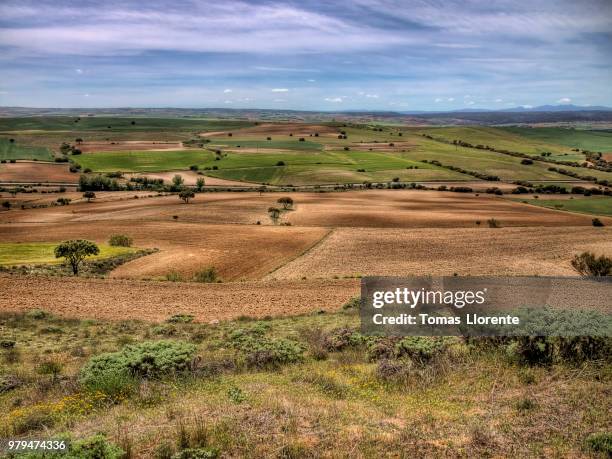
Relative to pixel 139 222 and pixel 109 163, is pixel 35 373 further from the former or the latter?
pixel 109 163

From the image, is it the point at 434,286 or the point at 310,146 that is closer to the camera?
the point at 434,286

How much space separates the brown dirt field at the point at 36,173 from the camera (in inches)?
4294

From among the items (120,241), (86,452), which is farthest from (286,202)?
(86,452)

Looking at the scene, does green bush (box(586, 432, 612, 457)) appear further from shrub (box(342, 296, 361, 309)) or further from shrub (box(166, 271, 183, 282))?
shrub (box(166, 271, 183, 282))

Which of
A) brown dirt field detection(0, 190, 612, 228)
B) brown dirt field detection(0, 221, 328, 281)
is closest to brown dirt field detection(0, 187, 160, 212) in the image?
brown dirt field detection(0, 190, 612, 228)

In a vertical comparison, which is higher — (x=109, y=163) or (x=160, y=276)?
(x=109, y=163)

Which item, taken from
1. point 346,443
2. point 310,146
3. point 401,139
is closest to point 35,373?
point 346,443

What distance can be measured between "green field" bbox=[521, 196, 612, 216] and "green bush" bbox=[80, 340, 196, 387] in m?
79.1

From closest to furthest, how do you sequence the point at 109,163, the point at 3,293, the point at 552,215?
the point at 3,293 < the point at 552,215 < the point at 109,163

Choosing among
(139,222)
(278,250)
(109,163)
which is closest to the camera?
(278,250)

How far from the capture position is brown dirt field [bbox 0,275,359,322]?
78.4 feet

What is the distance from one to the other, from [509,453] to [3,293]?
28.5 m

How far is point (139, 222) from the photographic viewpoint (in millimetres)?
64250

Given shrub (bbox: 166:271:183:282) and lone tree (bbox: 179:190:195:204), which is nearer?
shrub (bbox: 166:271:183:282)
